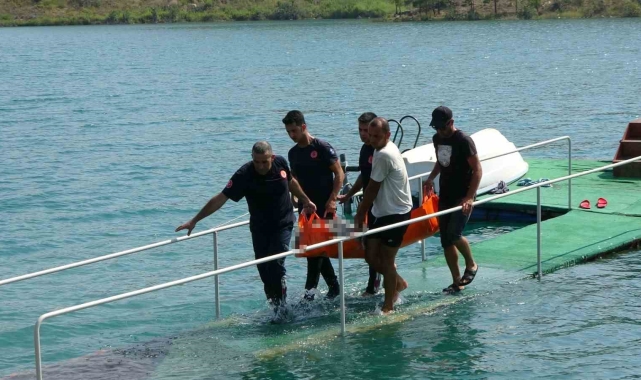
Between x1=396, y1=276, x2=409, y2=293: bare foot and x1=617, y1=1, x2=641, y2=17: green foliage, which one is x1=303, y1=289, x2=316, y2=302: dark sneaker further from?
x1=617, y1=1, x2=641, y2=17: green foliage

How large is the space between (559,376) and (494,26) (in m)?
83.9

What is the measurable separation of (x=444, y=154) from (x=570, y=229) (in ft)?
12.3

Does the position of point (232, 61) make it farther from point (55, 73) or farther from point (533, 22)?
point (533, 22)

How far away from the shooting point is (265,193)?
9.14m

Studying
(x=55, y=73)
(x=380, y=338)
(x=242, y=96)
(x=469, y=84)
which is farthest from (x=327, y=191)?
(x=55, y=73)

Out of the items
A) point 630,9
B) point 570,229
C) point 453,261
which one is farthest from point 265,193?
point 630,9

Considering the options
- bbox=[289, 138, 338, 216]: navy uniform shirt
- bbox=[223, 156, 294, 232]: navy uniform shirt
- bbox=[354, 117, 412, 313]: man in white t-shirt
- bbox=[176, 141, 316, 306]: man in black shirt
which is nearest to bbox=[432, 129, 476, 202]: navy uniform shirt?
bbox=[354, 117, 412, 313]: man in white t-shirt

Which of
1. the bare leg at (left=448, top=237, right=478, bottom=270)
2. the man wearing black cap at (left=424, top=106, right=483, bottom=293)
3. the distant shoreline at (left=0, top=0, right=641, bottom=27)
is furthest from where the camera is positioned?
the distant shoreline at (left=0, top=0, right=641, bottom=27)

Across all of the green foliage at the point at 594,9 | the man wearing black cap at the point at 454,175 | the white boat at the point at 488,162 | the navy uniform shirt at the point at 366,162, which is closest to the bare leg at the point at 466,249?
the man wearing black cap at the point at 454,175

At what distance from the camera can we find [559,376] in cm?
846

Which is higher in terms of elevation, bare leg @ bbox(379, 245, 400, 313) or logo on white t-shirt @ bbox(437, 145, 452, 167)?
logo on white t-shirt @ bbox(437, 145, 452, 167)

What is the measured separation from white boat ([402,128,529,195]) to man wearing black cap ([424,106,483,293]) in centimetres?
524

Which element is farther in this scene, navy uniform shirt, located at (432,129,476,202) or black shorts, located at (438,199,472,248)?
black shorts, located at (438,199,472,248)

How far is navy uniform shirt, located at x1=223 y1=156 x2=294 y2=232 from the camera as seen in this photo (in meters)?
9.08
